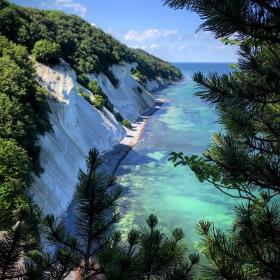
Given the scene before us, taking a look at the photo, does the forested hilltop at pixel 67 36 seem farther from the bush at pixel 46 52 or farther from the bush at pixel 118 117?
the bush at pixel 118 117

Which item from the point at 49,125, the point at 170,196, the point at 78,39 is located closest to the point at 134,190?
the point at 170,196

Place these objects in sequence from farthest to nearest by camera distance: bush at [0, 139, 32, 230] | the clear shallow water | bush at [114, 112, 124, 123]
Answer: bush at [114, 112, 124, 123], the clear shallow water, bush at [0, 139, 32, 230]

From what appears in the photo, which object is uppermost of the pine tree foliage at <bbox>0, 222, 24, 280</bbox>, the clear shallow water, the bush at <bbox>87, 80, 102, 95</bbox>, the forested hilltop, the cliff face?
the forested hilltop

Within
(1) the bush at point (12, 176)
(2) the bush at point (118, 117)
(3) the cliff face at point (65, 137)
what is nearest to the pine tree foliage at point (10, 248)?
(1) the bush at point (12, 176)

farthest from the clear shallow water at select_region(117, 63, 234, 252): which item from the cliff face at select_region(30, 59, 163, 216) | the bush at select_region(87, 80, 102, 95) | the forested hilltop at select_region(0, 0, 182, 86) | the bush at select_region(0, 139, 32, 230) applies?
the forested hilltop at select_region(0, 0, 182, 86)

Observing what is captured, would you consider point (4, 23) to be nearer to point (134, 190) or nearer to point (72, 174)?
point (72, 174)

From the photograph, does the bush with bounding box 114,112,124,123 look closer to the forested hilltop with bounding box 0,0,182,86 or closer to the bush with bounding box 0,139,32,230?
the forested hilltop with bounding box 0,0,182,86
